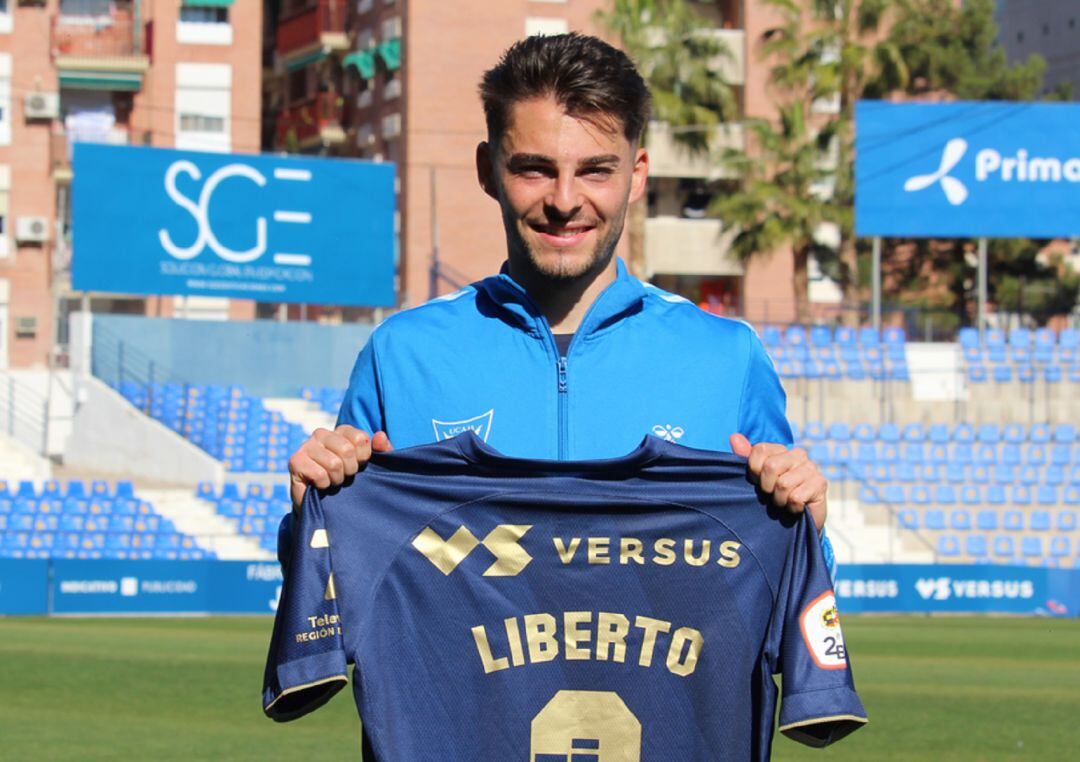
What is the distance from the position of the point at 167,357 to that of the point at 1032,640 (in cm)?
2104

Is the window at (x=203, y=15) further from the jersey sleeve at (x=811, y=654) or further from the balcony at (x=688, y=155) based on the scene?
the jersey sleeve at (x=811, y=654)

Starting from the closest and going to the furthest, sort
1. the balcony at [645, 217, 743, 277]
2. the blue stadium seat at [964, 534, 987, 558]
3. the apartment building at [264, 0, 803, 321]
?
1. the blue stadium seat at [964, 534, 987, 558]
2. the apartment building at [264, 0, 803, 321]
3. the balcony at [645, 217, 743, 277]

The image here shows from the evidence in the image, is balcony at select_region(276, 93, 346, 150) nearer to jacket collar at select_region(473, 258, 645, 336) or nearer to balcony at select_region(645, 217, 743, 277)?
balcony at select_region(645, 217, 743, 277)

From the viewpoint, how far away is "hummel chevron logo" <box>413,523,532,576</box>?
12.3 ft

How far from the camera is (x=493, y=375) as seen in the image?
12.3 feet

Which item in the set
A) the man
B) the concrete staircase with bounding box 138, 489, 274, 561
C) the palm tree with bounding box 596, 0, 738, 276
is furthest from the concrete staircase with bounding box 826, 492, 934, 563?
the man

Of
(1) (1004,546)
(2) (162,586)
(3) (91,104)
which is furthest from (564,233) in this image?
(3) (91,104)

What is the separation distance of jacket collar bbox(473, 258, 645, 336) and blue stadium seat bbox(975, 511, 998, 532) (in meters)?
29.3

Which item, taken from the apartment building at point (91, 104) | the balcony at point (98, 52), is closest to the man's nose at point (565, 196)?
the apartment building at point (91, 104)

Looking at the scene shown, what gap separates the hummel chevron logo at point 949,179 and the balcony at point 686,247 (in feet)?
42.1

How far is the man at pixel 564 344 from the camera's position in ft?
12.0

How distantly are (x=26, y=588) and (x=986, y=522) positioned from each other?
1642 centimetres

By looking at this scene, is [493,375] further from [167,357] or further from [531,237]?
[167,357]

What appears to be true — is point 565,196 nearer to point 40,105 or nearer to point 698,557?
point 698,557
